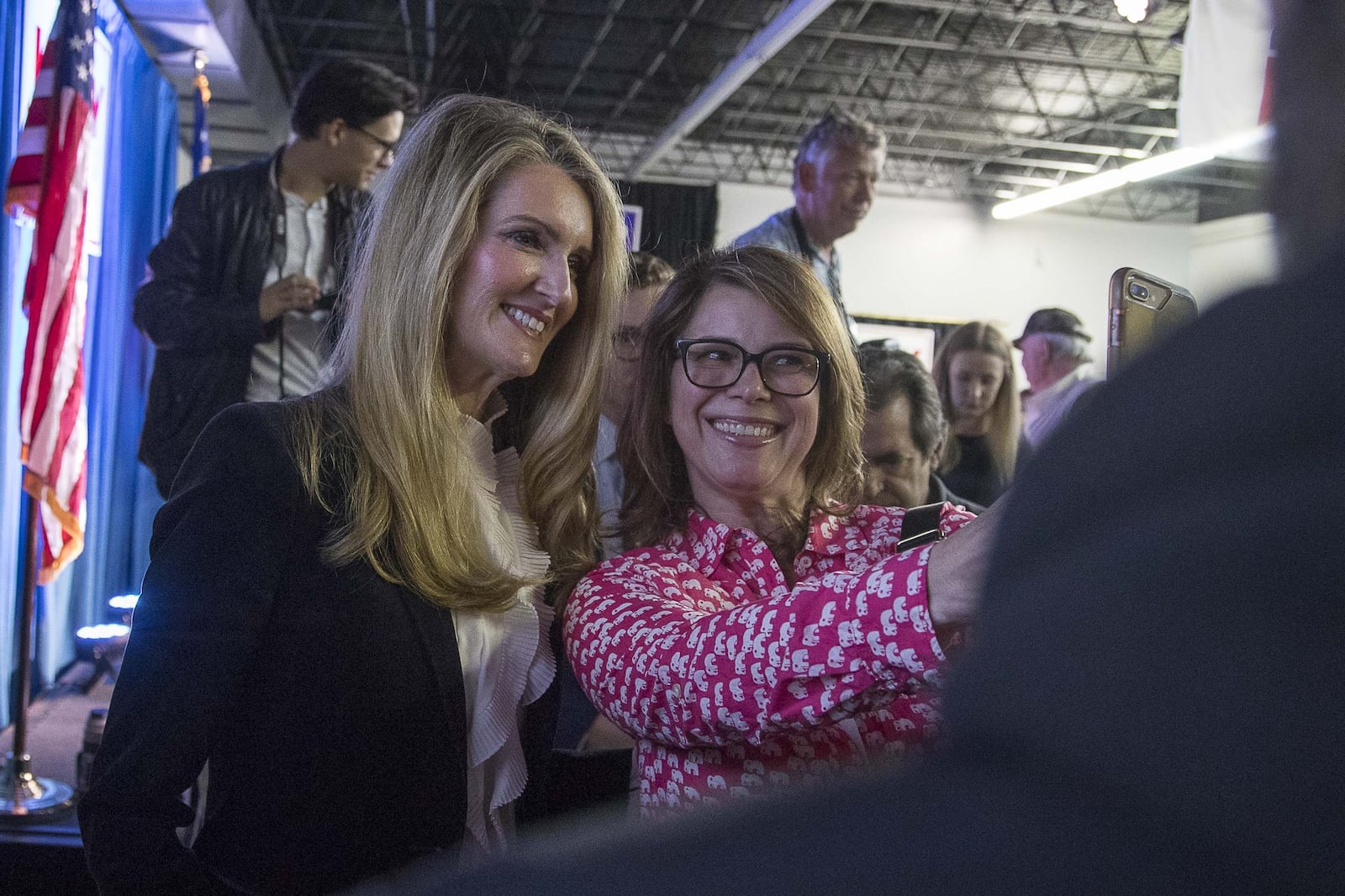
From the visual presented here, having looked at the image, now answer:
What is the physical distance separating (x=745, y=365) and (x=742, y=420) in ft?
0.24

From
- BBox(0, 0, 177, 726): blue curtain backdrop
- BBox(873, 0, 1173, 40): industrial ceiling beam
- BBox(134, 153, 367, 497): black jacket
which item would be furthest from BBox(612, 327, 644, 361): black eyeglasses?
BBox(873, 0, 1173, 40): industrial ceiling beam

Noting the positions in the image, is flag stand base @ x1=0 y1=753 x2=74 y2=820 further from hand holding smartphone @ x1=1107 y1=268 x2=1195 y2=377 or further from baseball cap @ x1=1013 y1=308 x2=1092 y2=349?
baseball cap @ x1=1013 y1=308 x2=1092 y2=349

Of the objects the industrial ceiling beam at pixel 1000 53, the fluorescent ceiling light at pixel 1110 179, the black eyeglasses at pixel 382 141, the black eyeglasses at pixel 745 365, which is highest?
the industrial ceiling beam at pixel 1000 53

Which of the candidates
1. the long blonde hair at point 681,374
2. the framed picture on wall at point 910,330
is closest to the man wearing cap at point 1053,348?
the long blonde hair at point 681,374

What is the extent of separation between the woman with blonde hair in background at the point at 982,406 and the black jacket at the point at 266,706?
2540 mm

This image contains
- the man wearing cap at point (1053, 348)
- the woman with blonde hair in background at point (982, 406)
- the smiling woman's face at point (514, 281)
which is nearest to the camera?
the smiling woman's face at point (514, 281)

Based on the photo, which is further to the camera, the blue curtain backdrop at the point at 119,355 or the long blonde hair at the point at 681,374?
the blue curtain backdrop at the point at 119,355

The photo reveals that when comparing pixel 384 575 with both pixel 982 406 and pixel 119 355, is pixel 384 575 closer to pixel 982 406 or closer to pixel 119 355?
pixel 982 406

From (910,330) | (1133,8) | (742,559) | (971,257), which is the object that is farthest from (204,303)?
(971,257)

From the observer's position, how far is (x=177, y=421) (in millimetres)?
2832

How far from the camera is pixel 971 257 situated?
50.2 feet

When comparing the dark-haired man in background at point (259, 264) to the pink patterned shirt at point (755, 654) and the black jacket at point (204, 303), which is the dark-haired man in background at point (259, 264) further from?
the pink patterned shirt at point (755, 654)

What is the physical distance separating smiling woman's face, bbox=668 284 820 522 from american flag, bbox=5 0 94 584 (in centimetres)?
233

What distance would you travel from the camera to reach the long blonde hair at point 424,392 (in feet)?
4.31
